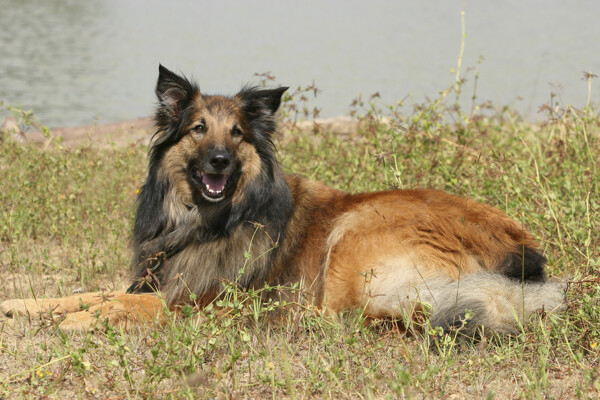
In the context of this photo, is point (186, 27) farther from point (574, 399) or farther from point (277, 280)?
point (574, 399)

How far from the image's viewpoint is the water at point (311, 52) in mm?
12969

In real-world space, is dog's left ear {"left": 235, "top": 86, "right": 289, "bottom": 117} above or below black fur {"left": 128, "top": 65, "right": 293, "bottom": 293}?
above

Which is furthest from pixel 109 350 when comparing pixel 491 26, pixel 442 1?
pixel 442 1

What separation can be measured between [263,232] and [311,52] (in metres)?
13.0

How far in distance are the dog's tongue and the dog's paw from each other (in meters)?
1.48

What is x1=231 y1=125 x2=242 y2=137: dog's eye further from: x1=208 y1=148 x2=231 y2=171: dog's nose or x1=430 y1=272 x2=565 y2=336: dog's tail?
x1=430 y1=272 x2=565 y2=336: dog's tail

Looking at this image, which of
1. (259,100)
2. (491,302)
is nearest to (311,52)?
(259,100)

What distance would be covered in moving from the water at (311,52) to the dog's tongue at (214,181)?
15.2 feet

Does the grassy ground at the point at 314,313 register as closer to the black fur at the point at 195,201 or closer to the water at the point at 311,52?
the black fur at the point at 195,201

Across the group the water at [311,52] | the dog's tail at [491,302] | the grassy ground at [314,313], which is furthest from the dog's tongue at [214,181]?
the water at [311,52]

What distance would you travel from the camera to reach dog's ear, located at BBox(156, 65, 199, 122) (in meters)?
4.48

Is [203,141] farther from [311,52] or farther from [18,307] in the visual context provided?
[311,52]

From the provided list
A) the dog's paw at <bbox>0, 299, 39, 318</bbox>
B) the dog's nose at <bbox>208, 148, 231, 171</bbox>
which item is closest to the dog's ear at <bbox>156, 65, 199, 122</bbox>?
the dog's nose at <bbox>208, 148, 231, 171</bbox>

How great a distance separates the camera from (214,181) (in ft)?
14.7
